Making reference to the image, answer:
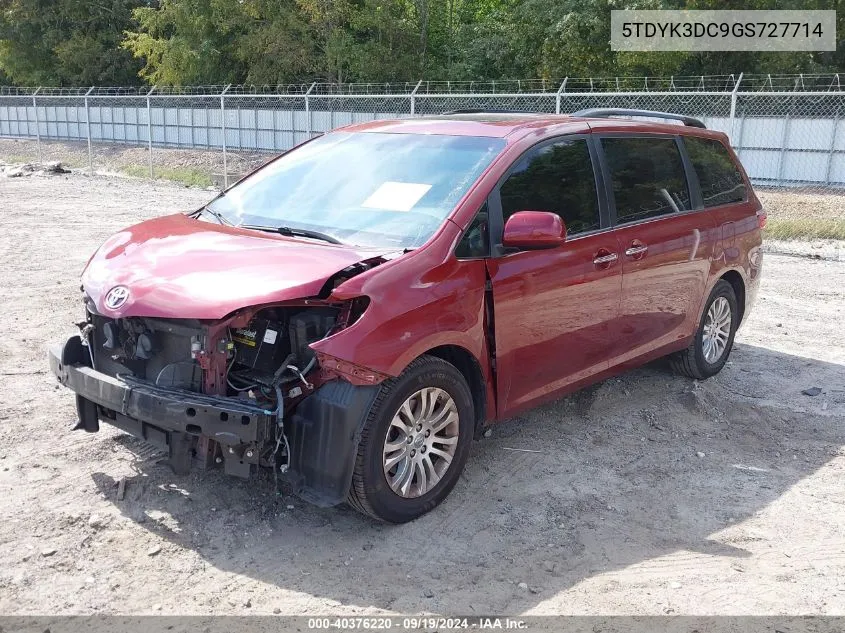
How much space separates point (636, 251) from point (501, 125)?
1147 millimetres

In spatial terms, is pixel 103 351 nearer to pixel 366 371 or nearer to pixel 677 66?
pixel 366 371

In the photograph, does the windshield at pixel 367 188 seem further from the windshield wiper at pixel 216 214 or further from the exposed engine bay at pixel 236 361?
the exposed engine bay at pixel 236 361

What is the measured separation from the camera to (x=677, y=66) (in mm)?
27625

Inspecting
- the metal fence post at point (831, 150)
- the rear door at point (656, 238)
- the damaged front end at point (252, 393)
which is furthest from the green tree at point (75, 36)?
the damaged front end at point (252, 393)

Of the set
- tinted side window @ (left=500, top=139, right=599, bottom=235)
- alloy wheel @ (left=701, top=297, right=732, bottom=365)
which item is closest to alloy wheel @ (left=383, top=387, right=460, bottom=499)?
tinted side window @ (left=500, top=139, right=599, bottom=235)

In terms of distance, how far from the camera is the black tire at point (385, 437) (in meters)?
3.73

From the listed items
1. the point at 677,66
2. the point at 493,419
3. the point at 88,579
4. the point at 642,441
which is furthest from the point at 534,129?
the point at 677,66

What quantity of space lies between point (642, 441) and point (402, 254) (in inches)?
88.2

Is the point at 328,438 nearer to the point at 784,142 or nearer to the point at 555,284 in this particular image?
the point at 555,284

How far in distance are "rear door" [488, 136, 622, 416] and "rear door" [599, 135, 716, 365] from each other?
7.0 inches

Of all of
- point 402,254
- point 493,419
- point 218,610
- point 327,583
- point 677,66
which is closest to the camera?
point 218,610

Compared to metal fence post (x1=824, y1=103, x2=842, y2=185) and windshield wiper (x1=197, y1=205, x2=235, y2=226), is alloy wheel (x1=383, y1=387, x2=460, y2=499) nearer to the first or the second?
windshield wiper (x1=197, y1=205, x2=235, y2=226)

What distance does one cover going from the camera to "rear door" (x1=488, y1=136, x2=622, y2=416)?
438 cm

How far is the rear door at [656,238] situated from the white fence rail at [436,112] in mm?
6847
